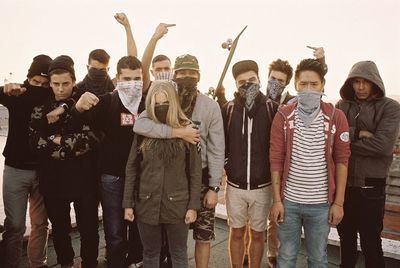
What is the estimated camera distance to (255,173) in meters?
3.24

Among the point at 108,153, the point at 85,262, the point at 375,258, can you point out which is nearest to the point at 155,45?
the point at 108,153

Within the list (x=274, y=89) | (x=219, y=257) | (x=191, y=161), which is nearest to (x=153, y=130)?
(x=191, y=161)

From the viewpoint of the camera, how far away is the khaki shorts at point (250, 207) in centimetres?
329

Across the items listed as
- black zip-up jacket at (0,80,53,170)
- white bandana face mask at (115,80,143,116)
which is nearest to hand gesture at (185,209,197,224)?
white bandana face mask at (115,80,143,116)

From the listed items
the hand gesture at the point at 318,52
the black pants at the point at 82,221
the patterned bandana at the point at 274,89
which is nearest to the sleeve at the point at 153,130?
the black pants at the point at 82,221

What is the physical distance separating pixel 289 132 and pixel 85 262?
242cm

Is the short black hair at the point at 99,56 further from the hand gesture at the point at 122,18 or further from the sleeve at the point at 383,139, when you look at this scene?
the sleeve at the point at 383,139

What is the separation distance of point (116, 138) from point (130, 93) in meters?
0.47

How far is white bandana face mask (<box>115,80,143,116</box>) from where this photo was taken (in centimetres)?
325

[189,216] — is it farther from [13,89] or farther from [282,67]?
[282,67]

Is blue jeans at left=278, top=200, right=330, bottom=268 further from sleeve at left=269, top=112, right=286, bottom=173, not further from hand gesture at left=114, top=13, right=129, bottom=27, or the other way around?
hand gesture at left=114, top=13, right=129, bottom=27

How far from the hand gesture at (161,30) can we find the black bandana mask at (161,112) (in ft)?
4.56

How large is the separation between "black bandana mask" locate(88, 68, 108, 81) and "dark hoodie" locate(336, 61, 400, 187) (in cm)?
277

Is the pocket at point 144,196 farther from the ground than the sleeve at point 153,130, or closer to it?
closer to it
